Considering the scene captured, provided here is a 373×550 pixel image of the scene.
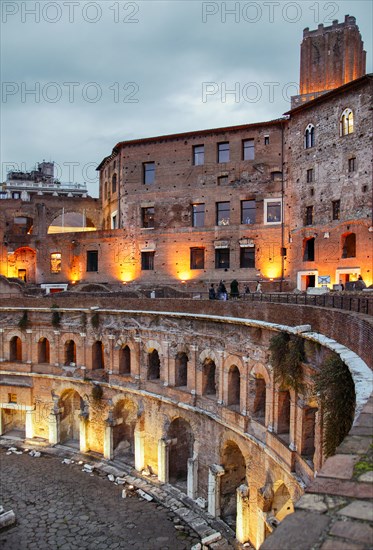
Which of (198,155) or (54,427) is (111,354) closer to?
(54,427)

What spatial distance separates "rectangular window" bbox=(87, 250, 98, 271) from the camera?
34.2 metres

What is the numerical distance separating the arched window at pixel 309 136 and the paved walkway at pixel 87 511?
19021 millimetres

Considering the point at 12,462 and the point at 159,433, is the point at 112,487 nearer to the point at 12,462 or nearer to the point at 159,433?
the point at 159,433

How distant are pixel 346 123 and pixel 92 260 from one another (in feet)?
60.4

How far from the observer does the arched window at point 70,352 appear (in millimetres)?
25422

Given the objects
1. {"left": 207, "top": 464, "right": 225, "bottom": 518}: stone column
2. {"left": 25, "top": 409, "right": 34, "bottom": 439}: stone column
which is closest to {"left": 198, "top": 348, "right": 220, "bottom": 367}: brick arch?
{"left": 207, "top": 464, "right": 225, "bottom": 518}: stone column

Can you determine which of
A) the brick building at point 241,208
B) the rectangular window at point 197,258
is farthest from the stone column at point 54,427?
the rectangular window at point 197,258

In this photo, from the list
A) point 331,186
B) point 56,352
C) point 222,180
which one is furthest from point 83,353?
point 331,186

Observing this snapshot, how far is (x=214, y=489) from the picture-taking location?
55.7ft

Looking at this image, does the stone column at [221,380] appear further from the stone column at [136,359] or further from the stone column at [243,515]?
the stone column at [136,359]

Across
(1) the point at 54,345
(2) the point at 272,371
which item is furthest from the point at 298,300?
(1) the point at 54,345

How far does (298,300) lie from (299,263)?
12513mm

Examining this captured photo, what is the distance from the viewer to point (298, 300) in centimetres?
1557

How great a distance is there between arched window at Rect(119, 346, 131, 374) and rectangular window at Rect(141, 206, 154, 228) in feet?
36.2
